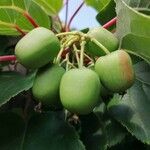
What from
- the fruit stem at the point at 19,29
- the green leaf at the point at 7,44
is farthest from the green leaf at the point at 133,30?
the green leaf at the point at 7,44

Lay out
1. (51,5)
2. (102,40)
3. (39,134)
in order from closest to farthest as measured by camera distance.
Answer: (102,40)
(39,134)
(51,5)

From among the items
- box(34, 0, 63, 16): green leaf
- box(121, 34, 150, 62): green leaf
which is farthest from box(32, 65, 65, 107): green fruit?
box(34, 0, 63, 16): green leaf

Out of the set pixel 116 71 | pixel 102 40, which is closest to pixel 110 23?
pixel 102 40

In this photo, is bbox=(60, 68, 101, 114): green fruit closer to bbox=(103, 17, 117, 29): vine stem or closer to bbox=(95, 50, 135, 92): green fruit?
bbox=(95, 50, 135, 92): green fruit

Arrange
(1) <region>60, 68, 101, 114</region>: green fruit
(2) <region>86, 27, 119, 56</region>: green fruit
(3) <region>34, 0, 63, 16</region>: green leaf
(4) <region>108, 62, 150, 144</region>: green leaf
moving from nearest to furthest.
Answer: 1. (1) <region>60, 68, 101, 114</region>: green fruit
2. (2) <region>86, 27, 119, 56</region>: green fruit
3. (4) <region>108, 62, 150, 144</region>: green leaf
4. (3) <region>34, 0, 63, 16</region>: green leaf

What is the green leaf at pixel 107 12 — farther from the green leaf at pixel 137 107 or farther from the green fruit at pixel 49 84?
the green fruit at pixel 49 84

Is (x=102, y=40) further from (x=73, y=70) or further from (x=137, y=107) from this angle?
(x=137, y=107)

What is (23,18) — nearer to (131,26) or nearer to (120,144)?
(131,26)
